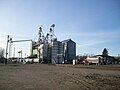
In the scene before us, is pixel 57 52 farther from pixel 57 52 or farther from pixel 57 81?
pixel 57 81

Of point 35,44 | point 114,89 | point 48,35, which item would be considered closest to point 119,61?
point 48,35

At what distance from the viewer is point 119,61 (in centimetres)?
8725

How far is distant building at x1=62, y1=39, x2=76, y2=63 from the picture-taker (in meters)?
93.7

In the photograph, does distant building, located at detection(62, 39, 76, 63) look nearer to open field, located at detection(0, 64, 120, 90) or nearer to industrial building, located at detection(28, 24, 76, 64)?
industrial building, located at detection(28, 24, 76, 64)

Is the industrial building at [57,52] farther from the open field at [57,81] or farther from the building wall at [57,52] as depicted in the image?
the open field at [57,81]

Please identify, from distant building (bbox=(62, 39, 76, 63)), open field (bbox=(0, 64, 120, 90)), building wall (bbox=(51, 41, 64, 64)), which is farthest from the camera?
distant building (bbox=(62, 39, 76, 63))

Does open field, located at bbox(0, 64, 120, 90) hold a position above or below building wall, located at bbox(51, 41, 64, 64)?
below

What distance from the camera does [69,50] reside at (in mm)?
95438

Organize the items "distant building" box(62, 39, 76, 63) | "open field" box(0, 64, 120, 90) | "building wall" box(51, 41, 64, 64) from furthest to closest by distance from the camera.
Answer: "distant building" box(62, 39, 76, 63), "building wall" box(51, 41, 64, 64), "open field" box(0, 64, 120, 90)

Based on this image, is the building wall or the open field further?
→ the building wall

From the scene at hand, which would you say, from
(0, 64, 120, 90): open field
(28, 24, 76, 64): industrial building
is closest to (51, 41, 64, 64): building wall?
(28, 24, 76, 64): industrial building

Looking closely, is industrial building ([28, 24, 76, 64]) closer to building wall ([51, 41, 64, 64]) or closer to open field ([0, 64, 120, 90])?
building wall ([51, 41, 64, 64])

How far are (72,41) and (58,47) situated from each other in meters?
8.77

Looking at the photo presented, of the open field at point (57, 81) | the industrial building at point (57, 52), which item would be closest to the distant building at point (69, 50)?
the industrial building at point (57, 52)
